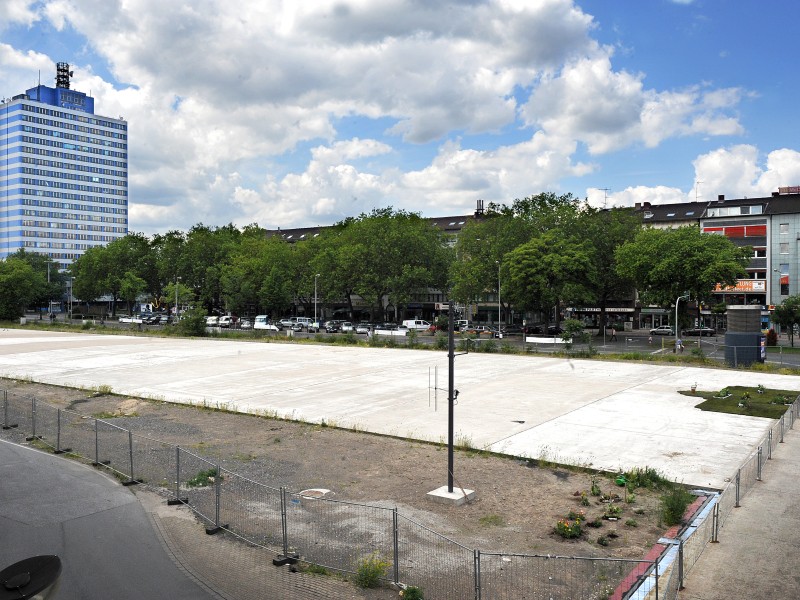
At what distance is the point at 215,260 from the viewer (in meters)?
116

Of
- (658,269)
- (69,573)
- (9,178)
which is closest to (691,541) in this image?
(69,573)

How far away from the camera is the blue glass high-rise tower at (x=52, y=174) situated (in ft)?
594

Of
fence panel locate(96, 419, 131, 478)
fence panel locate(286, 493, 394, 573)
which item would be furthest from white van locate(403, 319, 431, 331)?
fence panel locate(286, 493, 394, 573)

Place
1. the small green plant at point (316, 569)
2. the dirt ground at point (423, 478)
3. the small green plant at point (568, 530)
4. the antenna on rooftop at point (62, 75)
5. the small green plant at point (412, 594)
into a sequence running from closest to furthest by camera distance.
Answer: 1. the small green plant at point (412, 594)
2. the small green plant at point (316, 569)
3. the small green plant at point (568, 530)
4. the dirt ground at point (423, 478)
5. the antenna on rooftop at point (62, 75)

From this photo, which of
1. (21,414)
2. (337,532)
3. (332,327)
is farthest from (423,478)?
(332,327)

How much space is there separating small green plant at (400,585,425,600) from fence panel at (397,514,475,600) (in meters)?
0.29

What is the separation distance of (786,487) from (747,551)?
493 cm

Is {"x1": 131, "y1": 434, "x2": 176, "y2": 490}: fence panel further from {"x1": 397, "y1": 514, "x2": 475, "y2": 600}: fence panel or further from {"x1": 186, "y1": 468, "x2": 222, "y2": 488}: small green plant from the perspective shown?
{"x1": 397, "y1": 514, "x2": 475, "y2": 600}: fence panel

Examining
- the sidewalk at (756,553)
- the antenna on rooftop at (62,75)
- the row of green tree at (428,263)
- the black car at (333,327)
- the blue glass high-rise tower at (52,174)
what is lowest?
the sidewalk at (756,553)

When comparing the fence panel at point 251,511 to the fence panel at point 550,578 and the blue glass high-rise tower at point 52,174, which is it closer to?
the fence panel at point 550,578

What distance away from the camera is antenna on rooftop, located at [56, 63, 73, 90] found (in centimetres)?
19700

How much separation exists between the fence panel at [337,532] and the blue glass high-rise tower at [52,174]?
638 feet

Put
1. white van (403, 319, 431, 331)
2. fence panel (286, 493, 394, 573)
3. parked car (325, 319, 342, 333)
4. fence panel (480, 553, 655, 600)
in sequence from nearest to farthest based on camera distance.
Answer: fence panel (480, 553, 655, 600), fence panel (286, 493, 394, 573), white van (403, 319, 431, 331), parked car (325, 319, 342, 333)

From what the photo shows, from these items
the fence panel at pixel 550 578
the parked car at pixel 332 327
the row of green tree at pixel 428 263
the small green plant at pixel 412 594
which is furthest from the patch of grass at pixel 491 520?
the parked car at pixel 332 327
